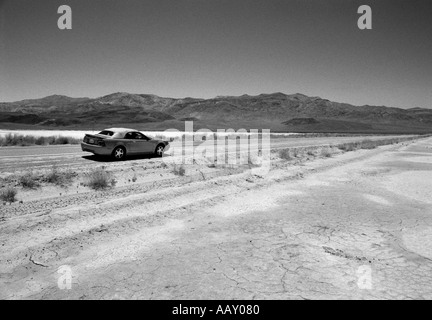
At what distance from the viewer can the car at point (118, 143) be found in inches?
504

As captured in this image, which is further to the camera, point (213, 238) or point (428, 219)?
point (428, 219)

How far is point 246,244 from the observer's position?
4910 mm

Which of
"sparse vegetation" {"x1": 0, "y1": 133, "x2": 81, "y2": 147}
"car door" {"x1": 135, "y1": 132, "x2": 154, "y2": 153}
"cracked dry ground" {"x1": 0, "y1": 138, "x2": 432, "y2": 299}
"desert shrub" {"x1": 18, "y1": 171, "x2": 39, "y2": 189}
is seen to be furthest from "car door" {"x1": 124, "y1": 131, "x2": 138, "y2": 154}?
"sparse vegetation" {"x1": 0, "y1": 133, "x2": 81, "y2": 147}

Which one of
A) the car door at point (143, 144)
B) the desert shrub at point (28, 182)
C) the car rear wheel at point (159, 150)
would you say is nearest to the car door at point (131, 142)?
the car door at point (143, 144)

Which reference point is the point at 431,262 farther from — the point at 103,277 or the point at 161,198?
the point at 161,198

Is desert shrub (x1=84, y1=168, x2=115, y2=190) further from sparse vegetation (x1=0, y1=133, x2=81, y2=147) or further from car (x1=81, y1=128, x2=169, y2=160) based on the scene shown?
sparse vegetation (x1=0, y1=133, x2=81, y2=147)

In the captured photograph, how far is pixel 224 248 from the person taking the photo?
4738 millimetres

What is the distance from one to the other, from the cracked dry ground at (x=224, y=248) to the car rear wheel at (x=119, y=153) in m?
5.77

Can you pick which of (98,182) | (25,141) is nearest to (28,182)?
(98,182)

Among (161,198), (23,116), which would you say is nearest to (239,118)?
(23,116)

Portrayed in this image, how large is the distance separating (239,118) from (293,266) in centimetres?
17689

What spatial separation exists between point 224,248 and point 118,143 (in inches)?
388

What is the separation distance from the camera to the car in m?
12.8

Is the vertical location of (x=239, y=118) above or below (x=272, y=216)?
above
